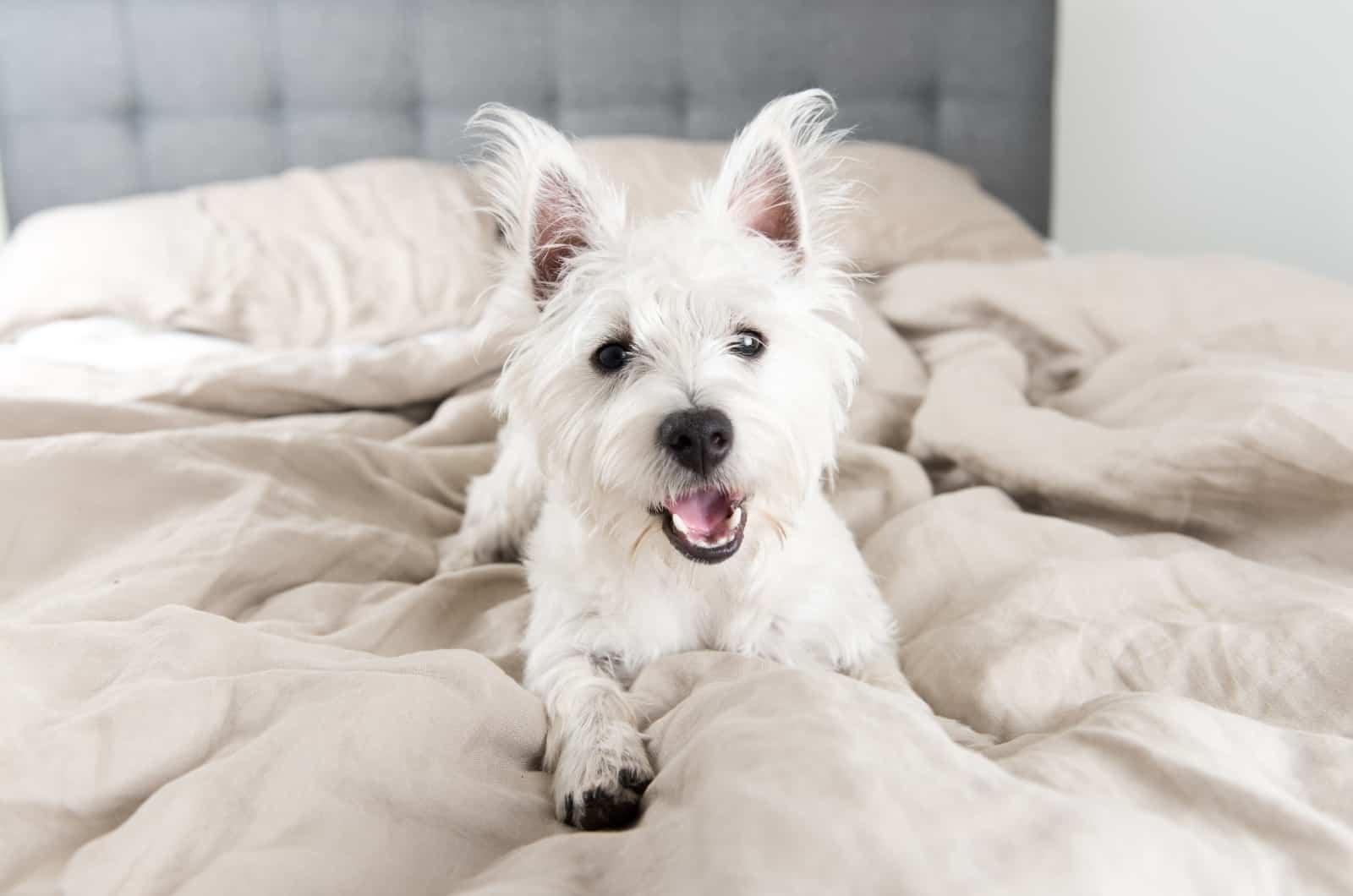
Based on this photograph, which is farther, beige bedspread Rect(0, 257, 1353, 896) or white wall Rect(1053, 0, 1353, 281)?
white wall Rect(1053, 0, 1353, 281)

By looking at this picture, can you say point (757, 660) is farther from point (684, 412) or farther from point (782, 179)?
point (782, 179)

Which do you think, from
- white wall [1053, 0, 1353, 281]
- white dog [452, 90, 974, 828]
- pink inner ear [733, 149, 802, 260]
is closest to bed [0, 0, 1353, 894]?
white dog [452, 90, 974, 828]

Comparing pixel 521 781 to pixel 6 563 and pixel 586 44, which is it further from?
pixel 586 44

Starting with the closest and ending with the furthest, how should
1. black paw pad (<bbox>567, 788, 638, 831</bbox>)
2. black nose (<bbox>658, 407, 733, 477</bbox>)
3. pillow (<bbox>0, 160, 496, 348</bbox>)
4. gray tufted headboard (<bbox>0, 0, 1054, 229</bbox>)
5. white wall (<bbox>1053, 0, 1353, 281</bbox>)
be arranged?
black paw pad (<bbox>567, 788, 638, 831</bbox>) < black nose (<bbox>658, 407, 733, 477</bbox>) < pillow (<bbox>0, 160, 496, 348</bbox>) < white wall (<bbox>1053, 0, 1353, 281</bbox>) < gray tufted headboard (<bbox>0, 0, 1054, 229</bbox>)

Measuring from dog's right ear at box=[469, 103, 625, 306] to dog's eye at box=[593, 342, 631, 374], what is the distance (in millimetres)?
147

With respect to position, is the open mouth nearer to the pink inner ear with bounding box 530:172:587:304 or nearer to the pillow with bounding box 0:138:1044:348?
the pink inner ear with bounding box 530:172:587:304

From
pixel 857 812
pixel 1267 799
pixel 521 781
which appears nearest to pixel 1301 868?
pixel 1267 799

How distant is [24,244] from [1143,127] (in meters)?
3.51

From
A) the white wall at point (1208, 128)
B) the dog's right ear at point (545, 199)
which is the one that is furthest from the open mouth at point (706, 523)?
the white wall at point (1208, 128)

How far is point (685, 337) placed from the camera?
1.20 m

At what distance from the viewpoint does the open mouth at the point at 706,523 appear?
1.14 metres

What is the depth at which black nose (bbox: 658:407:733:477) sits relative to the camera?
3.56ft

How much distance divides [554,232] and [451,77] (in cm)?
206

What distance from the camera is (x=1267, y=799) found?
69 cm
